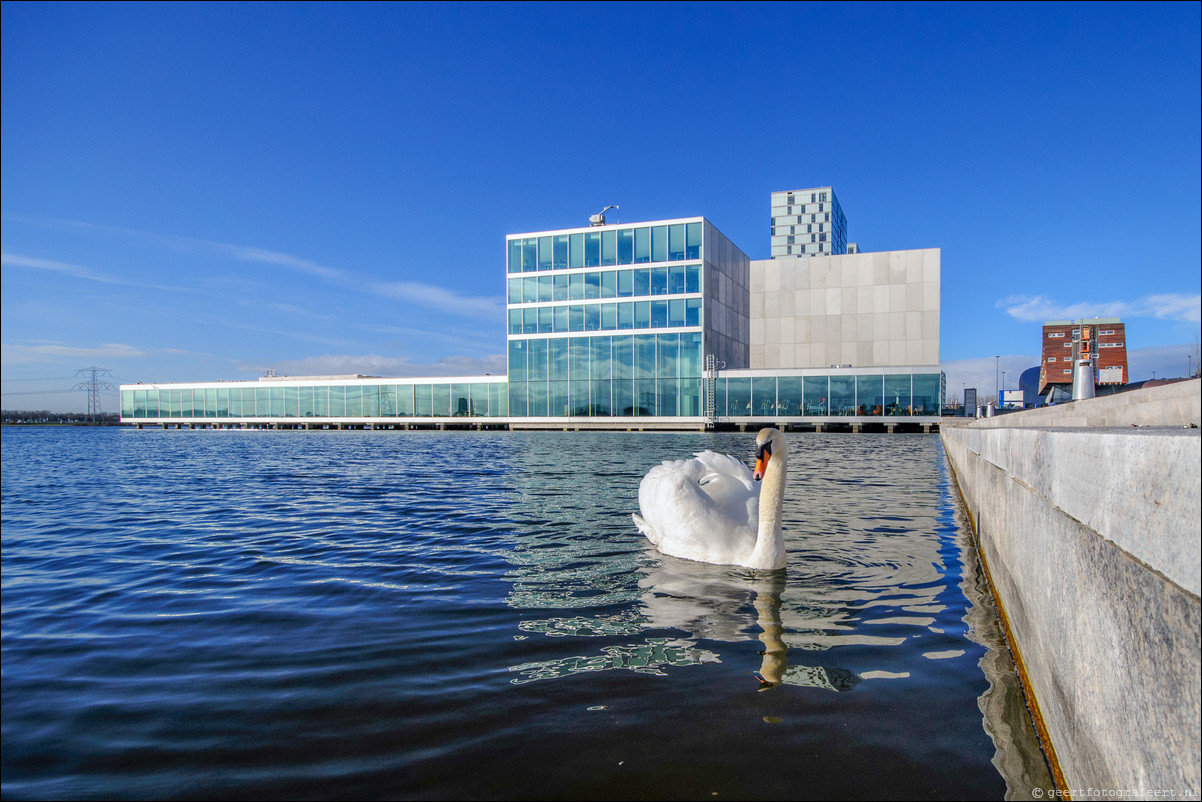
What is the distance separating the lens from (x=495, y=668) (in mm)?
3994

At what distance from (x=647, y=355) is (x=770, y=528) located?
41711 millimetres

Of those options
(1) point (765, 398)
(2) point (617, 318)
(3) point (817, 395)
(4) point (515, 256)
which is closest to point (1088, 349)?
(3) point (817, 395)

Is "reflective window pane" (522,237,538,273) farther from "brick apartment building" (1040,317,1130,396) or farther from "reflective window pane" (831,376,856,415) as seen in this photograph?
"brick apartment building" (1040,317,1130,396)

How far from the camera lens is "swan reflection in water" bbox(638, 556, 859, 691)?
3.92 m

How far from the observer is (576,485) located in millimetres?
13578

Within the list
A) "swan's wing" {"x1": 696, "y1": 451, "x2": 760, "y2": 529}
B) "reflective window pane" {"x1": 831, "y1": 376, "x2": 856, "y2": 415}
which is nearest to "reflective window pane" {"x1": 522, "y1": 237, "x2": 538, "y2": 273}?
"reflective window pane" {"x1": 831, "y1": 376, "x2": 856, "y2": 415}

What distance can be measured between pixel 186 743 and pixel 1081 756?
369 cm

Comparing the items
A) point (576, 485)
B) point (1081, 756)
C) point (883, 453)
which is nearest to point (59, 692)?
point (1081, 756)

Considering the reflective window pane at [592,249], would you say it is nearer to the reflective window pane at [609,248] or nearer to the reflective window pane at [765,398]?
the reflective window pane at [609,248]

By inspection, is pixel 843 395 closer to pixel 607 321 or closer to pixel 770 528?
pixel 607 321

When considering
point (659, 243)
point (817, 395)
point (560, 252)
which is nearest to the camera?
point (817, 395)

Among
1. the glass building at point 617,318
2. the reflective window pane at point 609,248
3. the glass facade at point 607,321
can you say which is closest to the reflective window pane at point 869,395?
the glass building at point 617,318

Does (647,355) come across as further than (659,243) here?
Yes

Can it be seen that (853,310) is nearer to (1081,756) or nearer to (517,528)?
(517,528)
